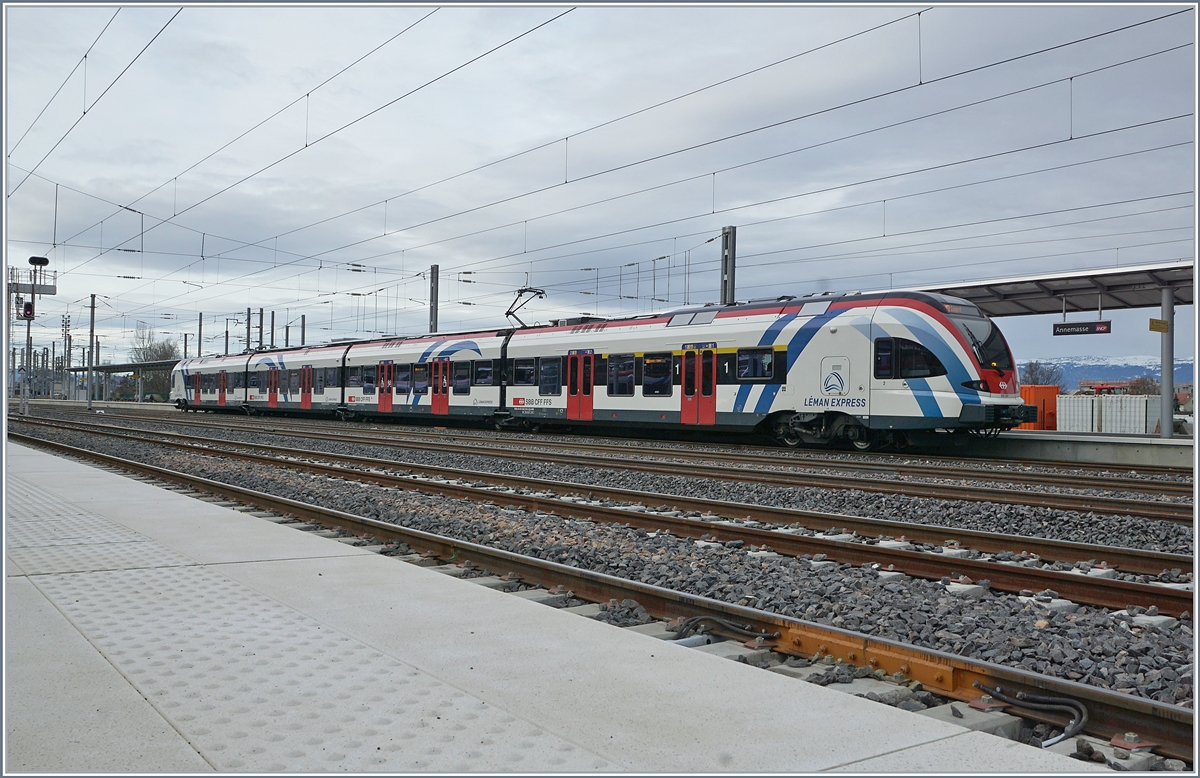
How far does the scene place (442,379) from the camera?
98.3ft

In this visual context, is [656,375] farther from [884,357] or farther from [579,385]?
[884,357]

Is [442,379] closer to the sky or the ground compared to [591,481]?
closer to the sky

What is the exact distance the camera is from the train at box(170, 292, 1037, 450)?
1705 cm

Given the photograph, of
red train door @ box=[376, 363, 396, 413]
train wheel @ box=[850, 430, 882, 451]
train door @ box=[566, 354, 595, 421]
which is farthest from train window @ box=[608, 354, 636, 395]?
red train door @ box=[376, 363, 396, 413]

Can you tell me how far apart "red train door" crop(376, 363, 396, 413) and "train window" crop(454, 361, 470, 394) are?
4208 millimetres

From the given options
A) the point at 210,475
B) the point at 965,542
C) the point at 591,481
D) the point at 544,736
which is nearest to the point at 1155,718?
the point at 544,736

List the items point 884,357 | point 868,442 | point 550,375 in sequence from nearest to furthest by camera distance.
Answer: point 884,357 → point 868,442 → point 550,375

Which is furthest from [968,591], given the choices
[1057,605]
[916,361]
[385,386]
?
[385,386]

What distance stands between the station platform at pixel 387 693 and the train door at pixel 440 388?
76.9 feet

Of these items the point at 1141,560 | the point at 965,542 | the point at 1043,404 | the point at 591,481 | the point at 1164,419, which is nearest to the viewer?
the point at 1141,560

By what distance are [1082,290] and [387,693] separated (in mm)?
21897

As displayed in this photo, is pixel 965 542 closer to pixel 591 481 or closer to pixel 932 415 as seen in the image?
pixel 591 481

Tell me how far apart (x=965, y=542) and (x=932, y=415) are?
9.42 metres

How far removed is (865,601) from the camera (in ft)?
19.2
